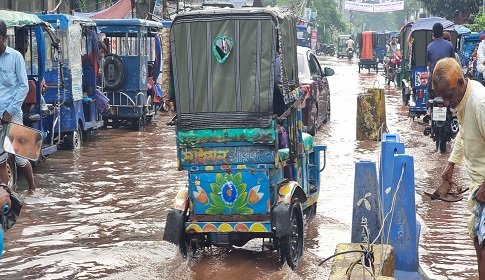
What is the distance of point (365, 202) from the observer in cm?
708

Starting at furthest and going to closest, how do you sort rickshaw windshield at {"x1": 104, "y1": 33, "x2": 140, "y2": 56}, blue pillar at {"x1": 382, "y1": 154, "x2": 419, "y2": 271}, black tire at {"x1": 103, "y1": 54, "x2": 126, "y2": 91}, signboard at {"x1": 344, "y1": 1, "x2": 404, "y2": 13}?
signboard at {"x1": 344, "y1": 1, "x2": 404, "y2": 13}, rickshaw windshield at {"x1": 104, "y1": 33, "x2": 140, "y2": 56}, black tire at {"x1": 103, "y1": 54, "x2": 126, "y2": 91}, blue pillar at {"x1": 382, "y1": 154, "x2": 419, "y2": 271}

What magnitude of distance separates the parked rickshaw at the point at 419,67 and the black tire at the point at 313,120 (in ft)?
7.54

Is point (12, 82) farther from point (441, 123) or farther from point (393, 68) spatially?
point (393, 68)

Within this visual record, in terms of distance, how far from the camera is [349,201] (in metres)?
10.1

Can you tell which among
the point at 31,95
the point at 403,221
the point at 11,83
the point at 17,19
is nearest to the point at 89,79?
the point at 31,95

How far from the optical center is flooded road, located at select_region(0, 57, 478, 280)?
729 cm

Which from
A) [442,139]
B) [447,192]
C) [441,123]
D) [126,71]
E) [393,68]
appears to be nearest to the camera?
[447,192]

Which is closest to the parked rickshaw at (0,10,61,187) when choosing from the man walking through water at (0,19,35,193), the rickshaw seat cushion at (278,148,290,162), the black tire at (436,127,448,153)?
the man walking through water at (0,19,35,193)

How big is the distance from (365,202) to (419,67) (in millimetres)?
10986

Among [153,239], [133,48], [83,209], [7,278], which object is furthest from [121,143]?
[7,278]

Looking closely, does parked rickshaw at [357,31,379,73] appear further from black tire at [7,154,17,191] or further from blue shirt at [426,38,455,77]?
black tire at [7,154,17,191]

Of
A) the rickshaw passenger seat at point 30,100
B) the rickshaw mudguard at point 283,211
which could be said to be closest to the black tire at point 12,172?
the rickshaw passenger seat at point 30,100

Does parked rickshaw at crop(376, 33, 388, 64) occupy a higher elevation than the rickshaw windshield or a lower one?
lower

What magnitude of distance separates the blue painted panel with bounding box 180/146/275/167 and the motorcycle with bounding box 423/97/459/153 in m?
6.58
